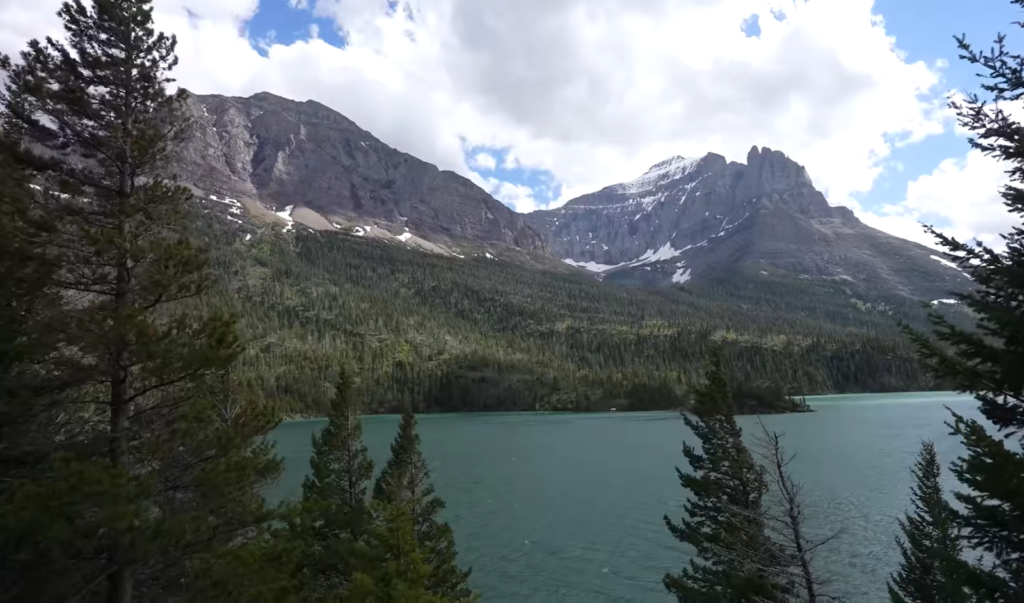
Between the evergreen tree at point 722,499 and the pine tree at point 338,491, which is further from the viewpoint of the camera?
the pine tree at point 338,491

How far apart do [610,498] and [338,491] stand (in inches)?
1284

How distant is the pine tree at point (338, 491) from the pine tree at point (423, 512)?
114cm

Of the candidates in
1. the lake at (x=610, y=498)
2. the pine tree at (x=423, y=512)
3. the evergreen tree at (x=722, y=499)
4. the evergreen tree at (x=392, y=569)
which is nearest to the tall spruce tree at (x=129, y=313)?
the evergreen tree at (x=392, y=569)

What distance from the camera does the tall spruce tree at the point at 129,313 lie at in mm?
8844

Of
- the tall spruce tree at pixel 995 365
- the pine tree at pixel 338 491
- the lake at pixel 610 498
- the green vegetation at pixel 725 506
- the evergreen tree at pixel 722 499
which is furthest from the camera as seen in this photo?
the lake at pixel 610 498

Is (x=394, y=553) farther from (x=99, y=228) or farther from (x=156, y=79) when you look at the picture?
(x=156, y=79)

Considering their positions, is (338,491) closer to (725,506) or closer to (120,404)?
(725,506)

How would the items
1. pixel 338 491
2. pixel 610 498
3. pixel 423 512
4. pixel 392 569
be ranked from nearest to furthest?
pixel 392 569 < pixel 423 512 < pixel 338 491 < pixel 610 498

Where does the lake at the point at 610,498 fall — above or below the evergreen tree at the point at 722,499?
below

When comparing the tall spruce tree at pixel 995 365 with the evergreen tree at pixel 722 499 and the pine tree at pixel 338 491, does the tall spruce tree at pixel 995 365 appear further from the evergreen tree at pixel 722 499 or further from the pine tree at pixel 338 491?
the pine tree at pixel 338 491

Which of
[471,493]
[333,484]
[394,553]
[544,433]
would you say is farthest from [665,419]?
[394,553]

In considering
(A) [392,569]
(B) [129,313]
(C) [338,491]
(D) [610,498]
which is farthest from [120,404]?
(D) [610,498]

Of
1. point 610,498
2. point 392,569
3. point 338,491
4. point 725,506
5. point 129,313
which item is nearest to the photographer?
point 129,313

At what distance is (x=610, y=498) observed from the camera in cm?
5234
